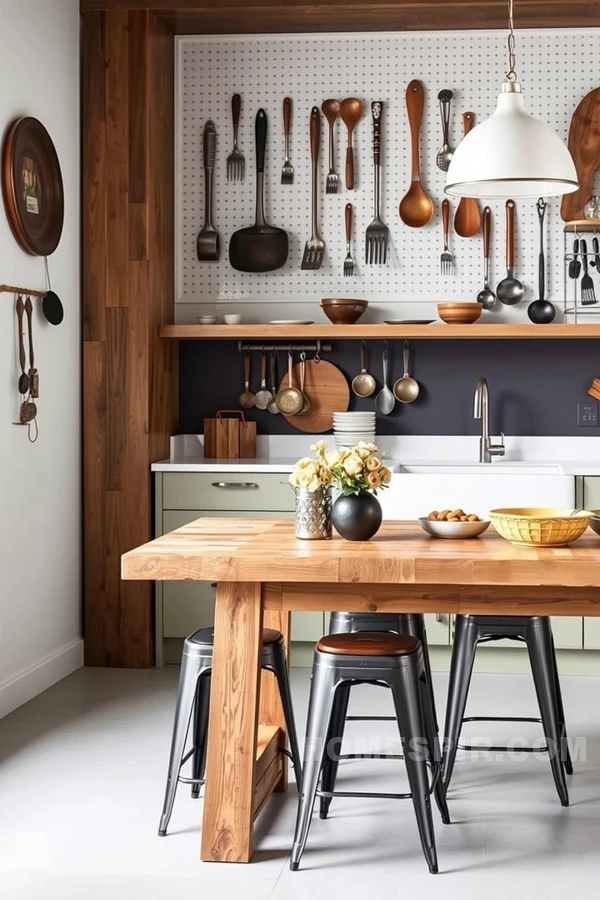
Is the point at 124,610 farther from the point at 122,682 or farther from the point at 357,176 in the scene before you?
the point at 357,176

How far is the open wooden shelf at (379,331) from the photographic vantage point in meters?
5.12

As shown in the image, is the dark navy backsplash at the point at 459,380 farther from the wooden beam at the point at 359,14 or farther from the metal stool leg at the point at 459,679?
the metal stool leg at the point at 459,679

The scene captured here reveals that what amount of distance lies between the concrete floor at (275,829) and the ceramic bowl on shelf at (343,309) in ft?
6.14

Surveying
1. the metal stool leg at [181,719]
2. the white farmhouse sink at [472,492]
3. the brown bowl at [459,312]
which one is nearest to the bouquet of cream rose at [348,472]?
the metal stool leg at [181,719]

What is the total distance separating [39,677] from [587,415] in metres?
2.80

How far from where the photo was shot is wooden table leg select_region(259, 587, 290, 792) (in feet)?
11.5

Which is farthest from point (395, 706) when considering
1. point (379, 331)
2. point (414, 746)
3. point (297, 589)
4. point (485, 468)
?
point (379, 331)

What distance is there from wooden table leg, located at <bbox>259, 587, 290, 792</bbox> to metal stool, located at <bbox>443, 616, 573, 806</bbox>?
50cm

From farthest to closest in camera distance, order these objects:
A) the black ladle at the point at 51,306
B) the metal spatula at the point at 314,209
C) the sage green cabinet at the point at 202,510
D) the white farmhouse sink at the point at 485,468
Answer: the metal spatula at the point at 314,209, the white farmhouse sink at the point at 485,468, the sage green cabinet at the point at 202,510, the black ladle at the point at 51,306

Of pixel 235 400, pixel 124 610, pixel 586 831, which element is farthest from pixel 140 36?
pixel 586 831

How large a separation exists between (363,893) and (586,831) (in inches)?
30.5

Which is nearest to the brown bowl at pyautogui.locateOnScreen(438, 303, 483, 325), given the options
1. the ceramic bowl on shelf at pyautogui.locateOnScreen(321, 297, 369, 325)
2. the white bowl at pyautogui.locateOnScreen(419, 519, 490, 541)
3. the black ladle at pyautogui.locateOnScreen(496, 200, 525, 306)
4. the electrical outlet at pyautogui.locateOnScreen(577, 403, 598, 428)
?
the black ladle at pyautogui.locateOnScreen(496, 200, 525, 306)

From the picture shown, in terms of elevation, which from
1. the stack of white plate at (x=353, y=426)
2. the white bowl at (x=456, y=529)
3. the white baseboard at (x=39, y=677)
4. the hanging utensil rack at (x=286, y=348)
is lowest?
the white baseboard at (x=39, y=677)

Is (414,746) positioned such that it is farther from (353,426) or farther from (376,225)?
(376,225)
